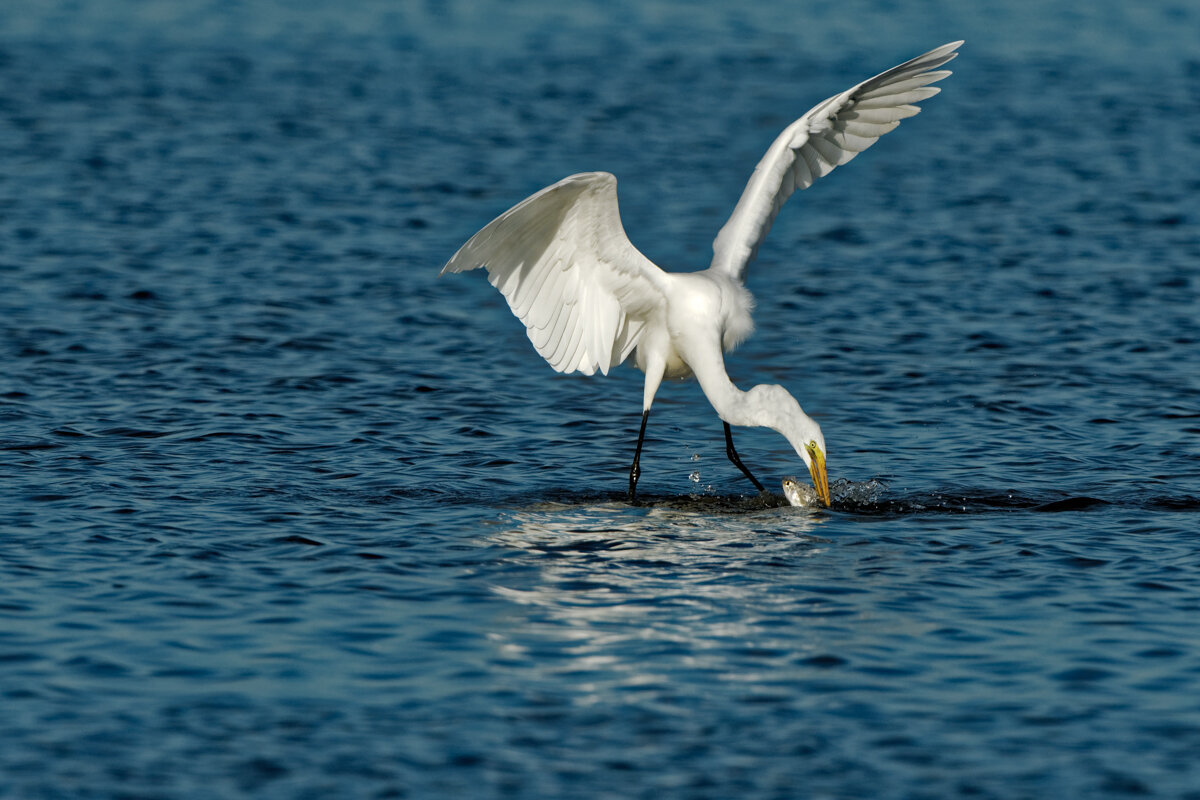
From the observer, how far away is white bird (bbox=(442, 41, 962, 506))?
32.6 ft

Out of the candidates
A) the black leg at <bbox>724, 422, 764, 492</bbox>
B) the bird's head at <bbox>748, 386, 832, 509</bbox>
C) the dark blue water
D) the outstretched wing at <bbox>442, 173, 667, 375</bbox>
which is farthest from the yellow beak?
the outstretched wing at <bbox>442, 173, 667, 375</bbox>

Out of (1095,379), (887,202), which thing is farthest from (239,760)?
(887,202)

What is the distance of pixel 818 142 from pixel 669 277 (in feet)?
5.50

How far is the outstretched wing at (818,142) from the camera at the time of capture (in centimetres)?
1070

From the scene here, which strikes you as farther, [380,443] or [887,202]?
[887,202]

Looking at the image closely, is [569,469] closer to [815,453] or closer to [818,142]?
[815,453]

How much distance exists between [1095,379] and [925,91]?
3417mm

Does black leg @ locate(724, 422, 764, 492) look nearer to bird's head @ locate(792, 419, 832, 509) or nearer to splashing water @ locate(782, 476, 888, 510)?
splashing water @ locate(782, 476, 888, 510)

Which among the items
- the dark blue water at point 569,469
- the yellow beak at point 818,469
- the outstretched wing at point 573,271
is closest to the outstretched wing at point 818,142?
the outstretched wing at point 573,271

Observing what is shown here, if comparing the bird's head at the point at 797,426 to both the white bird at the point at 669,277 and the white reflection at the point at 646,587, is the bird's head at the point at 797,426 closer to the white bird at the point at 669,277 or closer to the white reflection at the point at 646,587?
the white bird at the point at 669,277

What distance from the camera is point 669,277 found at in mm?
10336

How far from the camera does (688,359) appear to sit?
10570mm

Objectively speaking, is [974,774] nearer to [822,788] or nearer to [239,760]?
[822,788]

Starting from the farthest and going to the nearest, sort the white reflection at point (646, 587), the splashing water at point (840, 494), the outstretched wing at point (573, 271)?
the splashing water at point (840, 494) < the outstretched wing at point (573, 271) < the white reflection at point (646, 587)
